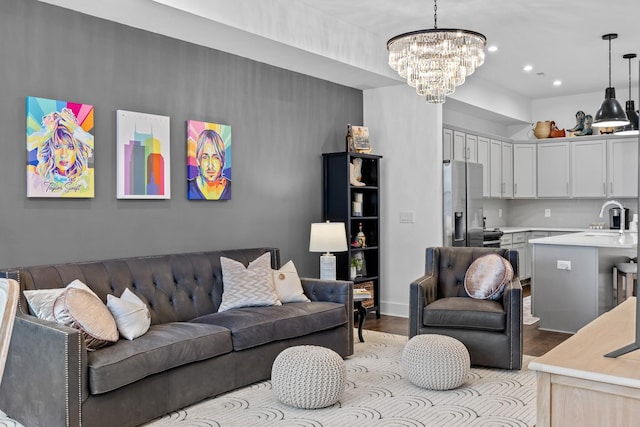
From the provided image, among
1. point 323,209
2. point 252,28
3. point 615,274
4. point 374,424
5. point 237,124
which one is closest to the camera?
point 374,424

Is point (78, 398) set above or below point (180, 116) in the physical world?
below

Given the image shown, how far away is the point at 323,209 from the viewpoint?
19.5 ft

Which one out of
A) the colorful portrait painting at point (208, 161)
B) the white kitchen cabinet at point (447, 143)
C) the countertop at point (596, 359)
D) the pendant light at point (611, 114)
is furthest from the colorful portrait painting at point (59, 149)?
the pendant light at point (611, 114)

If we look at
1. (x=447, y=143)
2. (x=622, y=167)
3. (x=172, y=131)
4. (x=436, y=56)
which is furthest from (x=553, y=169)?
(x=172, y=131)

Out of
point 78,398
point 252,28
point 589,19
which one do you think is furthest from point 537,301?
point 78,398

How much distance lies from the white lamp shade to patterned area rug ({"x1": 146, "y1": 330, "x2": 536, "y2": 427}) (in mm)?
1307

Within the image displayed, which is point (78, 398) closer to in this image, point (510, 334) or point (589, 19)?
point (510, 334)

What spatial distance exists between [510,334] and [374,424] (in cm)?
145

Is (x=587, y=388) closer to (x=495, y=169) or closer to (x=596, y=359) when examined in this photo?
(x=596, y=359)

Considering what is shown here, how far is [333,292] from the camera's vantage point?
4.51 metres

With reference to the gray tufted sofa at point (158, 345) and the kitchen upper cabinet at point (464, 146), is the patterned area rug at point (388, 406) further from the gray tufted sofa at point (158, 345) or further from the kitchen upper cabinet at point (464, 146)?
the kitchen upper cabinet at point (464, 146)

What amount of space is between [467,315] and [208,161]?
241 centimetres

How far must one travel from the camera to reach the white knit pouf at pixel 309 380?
329 cm

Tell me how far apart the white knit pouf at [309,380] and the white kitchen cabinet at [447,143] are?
13.6ft
